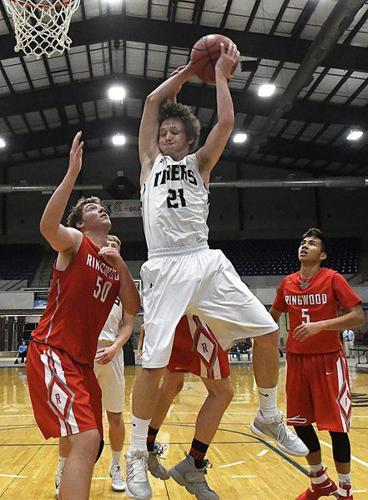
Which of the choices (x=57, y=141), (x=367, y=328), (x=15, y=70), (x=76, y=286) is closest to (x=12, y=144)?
(x=57, y=141)

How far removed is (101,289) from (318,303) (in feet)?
6.29

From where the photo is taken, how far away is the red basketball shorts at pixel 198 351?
3365 mm

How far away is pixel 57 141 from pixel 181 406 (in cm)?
1611

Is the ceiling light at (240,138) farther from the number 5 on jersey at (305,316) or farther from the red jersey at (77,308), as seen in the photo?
the red jersey at (77,308)

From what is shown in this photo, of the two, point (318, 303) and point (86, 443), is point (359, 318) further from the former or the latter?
point (86, 443)

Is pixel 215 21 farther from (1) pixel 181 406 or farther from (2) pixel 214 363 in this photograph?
(2) pixel 214 363

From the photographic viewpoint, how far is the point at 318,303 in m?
4.24

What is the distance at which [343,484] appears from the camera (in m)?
3.81

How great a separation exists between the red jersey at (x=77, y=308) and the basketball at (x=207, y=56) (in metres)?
1.32

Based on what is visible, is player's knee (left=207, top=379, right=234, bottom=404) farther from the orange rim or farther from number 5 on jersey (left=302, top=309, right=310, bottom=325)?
the orange rim

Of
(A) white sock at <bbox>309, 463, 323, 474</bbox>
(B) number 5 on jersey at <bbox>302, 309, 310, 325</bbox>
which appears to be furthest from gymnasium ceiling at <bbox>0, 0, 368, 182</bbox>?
(A) white sock at <bbox>309, 463, 323, 474</bbox>

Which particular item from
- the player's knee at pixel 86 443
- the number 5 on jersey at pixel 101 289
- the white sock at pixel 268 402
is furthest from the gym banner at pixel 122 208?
the player's knee at pixel 86 443

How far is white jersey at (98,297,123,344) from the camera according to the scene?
4906mm

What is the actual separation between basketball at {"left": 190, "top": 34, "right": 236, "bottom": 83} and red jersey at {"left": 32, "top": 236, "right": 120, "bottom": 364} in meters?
1.32
